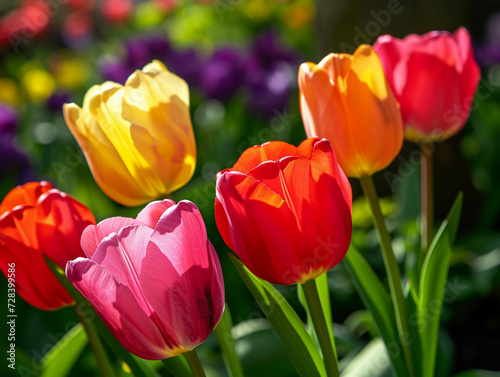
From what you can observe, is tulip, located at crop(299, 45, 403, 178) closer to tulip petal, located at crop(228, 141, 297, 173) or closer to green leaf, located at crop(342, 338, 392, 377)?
tulip petal, located at crop(228, 141, 297, 173)

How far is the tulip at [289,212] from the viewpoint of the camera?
1.90 ft

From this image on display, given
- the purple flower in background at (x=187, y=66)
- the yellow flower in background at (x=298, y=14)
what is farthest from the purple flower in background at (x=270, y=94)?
the yellow flower in background at (x=298, y=14)

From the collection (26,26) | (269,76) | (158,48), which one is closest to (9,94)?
(26,26)

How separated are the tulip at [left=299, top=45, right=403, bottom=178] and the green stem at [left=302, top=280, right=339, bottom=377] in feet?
0.56

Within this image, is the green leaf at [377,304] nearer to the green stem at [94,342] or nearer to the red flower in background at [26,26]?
the green stem at [94,342]

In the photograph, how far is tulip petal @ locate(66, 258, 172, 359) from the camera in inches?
21.8

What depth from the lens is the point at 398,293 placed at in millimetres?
821

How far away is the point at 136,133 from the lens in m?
0.75

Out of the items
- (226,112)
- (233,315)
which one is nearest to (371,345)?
(233,315)

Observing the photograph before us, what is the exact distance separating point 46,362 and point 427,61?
0.64 m

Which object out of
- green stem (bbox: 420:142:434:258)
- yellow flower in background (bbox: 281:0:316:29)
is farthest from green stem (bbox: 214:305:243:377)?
yellow flower in background (bbox: 281:0:316:29)

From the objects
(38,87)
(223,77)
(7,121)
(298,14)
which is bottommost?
(298,14)

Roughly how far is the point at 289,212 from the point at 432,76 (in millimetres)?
341

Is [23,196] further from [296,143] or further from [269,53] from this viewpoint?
[269,53]
